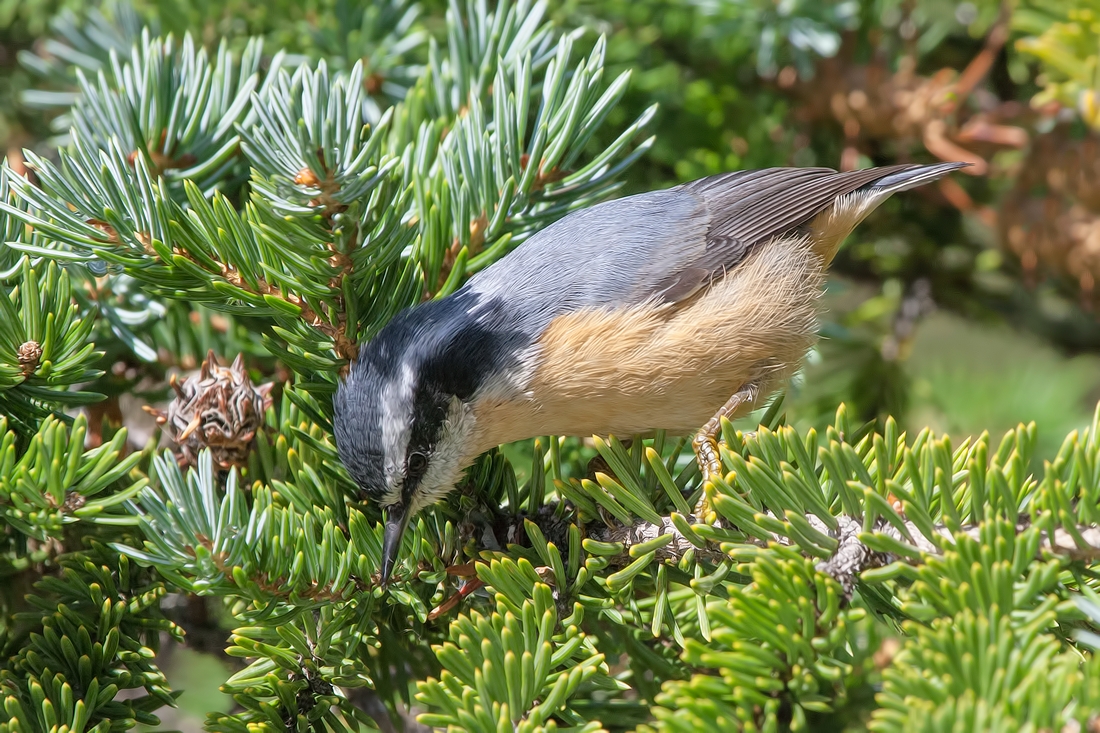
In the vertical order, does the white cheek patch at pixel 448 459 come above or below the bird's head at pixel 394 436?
below

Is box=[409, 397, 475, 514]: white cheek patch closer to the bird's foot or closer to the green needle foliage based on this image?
the green needle foliage

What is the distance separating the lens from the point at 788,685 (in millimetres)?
924

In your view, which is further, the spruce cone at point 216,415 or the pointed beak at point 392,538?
the spruce cone at point 216,415

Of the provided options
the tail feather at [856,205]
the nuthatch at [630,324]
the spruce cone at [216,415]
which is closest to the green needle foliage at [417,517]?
the spruce cone at [216,415]

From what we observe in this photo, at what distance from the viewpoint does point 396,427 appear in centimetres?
162

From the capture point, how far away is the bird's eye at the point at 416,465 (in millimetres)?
1420

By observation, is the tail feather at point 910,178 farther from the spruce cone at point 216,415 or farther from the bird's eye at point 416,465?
the spruce cone at point 216,415

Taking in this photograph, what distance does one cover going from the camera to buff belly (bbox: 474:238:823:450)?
1.84m

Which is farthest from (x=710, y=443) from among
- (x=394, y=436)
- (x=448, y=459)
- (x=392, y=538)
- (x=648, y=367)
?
(x=392, y=538)

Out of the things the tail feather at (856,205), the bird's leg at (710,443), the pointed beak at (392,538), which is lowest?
the bird's leg at (710,443)

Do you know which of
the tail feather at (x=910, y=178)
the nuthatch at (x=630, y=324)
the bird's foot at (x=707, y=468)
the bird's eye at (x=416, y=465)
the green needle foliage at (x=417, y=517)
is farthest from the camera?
the tail feather at (x=910, y=178)

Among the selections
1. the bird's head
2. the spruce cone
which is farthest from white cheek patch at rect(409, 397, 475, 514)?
the spruce cone

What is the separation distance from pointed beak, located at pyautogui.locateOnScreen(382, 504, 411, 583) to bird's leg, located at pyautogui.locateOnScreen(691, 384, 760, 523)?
16.9 inches

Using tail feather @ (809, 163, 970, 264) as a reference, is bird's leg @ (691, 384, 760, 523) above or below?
below
